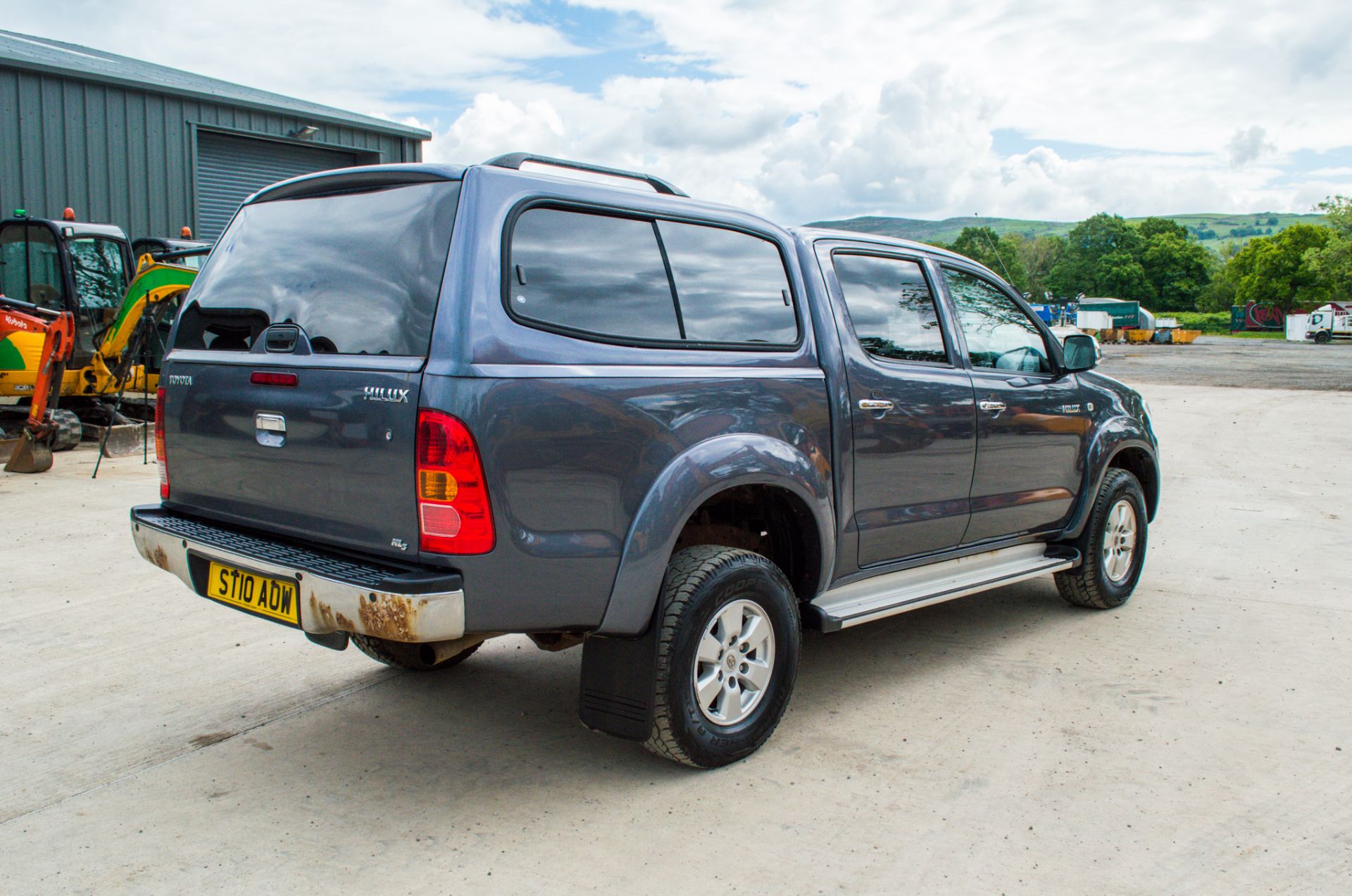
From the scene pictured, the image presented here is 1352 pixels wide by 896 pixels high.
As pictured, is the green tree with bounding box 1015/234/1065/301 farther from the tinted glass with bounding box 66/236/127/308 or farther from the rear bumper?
the rear bumper

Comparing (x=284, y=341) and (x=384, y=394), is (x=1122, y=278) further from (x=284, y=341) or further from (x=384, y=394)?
(x=384, y=394)

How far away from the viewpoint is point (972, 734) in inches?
157

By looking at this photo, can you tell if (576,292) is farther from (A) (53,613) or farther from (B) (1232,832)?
(A) (53,613)

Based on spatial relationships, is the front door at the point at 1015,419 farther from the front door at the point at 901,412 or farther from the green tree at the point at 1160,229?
the green tree at the point at 1160,229

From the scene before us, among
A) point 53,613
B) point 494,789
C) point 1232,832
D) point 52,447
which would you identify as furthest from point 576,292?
point 52,447

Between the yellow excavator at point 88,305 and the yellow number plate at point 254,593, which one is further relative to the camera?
the yellow excavator at point 88,305

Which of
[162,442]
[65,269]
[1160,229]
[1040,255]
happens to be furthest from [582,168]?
[1040,255]

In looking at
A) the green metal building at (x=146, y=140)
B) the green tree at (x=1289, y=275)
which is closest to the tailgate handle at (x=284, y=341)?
the green metal building at (x=146, y=140)

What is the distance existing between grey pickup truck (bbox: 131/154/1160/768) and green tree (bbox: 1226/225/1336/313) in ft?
289

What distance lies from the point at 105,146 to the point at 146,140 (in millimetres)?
679

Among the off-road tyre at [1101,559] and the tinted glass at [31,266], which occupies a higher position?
the tinted glass at [31,266]

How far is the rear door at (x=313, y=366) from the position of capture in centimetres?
312

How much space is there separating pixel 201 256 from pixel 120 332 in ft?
7.17

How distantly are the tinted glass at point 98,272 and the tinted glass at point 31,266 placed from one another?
223mm
